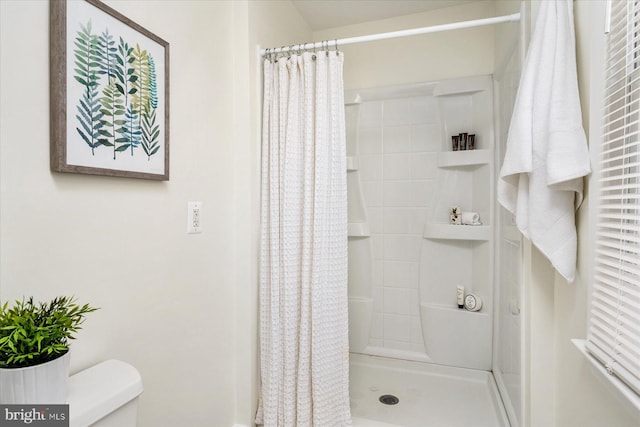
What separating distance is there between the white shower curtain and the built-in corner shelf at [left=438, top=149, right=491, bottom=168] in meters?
1.06

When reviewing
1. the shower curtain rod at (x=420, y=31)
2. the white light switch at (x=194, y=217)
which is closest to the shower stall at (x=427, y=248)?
the shower curtain rod at (x=420, y=31)

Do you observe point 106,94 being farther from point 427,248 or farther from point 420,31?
point 427,248

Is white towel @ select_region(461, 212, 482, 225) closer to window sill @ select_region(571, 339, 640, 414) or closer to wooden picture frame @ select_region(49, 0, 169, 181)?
window sill @ select_region(571, 339, 640, 414)

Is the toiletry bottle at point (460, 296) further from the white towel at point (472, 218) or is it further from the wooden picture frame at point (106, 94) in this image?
the wooden picture frame at point (106, 94)

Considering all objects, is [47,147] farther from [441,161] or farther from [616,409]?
[441,161]

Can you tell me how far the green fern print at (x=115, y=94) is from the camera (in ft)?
3.23

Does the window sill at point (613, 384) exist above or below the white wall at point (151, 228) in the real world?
below

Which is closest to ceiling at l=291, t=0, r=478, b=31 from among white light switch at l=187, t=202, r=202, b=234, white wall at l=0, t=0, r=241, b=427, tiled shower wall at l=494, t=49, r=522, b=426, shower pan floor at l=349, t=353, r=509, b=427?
tiled shower wall at l=494, t=49, r=522, b=426

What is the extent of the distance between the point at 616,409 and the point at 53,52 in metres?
1.71

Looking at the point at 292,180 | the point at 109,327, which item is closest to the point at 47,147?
the point at 109,327

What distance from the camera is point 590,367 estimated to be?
3.18 feet

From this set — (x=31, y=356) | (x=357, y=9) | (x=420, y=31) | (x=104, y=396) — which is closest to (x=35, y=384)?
(x=31, y=356)

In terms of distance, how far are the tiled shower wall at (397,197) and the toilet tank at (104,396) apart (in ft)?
6.44

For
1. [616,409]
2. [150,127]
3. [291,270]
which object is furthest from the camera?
[291,270]
